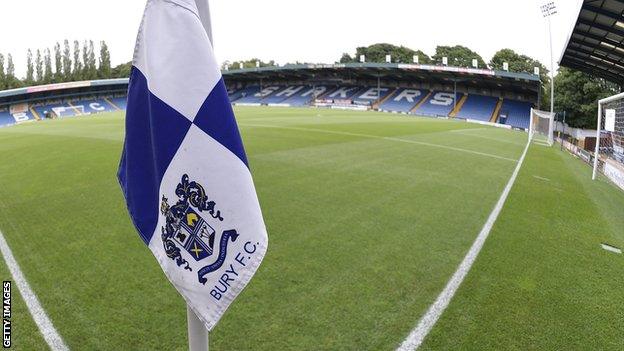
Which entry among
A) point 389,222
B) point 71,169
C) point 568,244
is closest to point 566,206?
point 568,244

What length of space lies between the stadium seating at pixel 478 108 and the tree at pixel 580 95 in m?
8.40

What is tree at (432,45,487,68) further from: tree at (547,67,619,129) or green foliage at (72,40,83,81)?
green foliage at (72,40,83,81)

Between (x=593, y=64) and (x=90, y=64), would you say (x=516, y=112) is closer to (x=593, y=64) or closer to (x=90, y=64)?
(x=593, y=64)

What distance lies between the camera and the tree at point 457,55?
278 feet

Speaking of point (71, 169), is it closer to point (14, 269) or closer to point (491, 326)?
point (14, 269)

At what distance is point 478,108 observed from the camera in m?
51.9

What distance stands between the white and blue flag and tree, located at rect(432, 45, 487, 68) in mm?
89331

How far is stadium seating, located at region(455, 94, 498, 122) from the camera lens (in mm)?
49344

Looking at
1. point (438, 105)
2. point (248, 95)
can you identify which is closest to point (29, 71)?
point (248, 95)

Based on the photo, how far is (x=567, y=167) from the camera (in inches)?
669

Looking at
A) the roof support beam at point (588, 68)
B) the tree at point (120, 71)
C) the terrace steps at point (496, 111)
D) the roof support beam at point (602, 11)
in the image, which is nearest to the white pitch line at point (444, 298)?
the roof support beam at point (602, 11)

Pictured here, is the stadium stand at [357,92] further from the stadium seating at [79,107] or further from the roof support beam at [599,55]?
the roof support beam at [599,55]

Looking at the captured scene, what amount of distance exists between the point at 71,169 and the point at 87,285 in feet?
29.1

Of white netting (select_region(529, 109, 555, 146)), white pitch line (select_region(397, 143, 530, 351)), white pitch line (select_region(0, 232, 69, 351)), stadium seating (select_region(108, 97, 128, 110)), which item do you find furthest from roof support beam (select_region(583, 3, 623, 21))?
stadium seating (select_region(108, 97, 128, 110))
